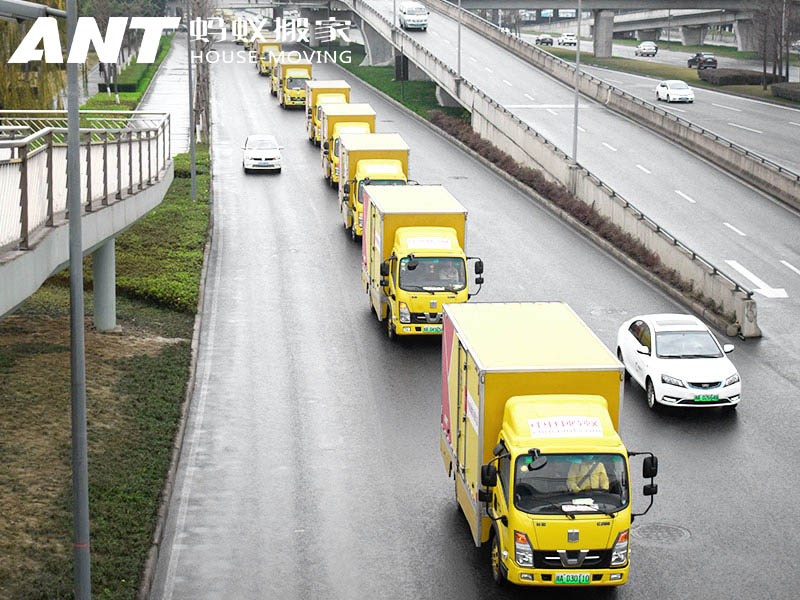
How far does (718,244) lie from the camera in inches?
1594

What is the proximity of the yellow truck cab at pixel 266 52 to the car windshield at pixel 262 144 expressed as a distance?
34.9 meters

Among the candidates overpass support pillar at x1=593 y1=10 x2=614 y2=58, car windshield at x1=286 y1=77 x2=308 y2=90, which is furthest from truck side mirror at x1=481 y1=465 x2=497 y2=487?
overpass support pillar at x1=593 y1=10 x2=614 y2=58

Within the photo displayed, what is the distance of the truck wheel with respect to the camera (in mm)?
15930

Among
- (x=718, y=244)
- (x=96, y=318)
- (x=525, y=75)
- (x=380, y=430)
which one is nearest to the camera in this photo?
(x=380, y=430)

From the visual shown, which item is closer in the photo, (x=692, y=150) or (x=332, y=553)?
(x=332, y=553)

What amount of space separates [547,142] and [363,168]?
12.1m

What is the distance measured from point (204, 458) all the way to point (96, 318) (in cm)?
867

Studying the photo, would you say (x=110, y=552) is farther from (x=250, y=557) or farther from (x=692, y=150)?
(x=692, y=150)

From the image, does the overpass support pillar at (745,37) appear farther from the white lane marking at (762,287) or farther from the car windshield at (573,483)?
the car windshield at (573,483)

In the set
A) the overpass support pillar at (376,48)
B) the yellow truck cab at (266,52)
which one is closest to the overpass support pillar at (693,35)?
the overpass support pillar at (376,48)

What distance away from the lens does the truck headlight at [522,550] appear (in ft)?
49.7

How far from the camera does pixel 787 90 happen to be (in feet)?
241

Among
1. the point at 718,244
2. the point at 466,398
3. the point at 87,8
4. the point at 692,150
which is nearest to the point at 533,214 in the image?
the point at 718,244

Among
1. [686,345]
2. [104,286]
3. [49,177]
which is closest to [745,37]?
[686,345]
